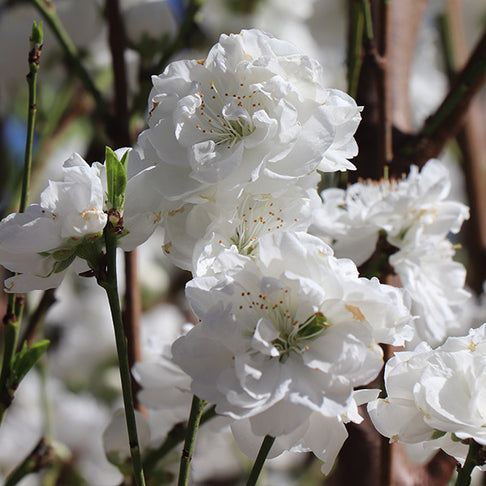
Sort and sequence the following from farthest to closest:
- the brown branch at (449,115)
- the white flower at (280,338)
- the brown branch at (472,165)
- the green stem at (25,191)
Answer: the brown branch at (472,165) → the brown branch at (449,115) → the green stem at (25,191) → the white flower at (280,338)

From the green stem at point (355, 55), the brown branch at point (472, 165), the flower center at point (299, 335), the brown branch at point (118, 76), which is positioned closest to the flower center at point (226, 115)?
the flower center at point (299, 335)

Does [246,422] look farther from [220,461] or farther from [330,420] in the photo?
[220,461]

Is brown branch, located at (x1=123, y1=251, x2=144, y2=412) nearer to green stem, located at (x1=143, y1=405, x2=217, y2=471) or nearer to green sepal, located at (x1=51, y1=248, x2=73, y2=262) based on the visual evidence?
green stem, located at (x1=143, y1=405, x2=217, y2=471)

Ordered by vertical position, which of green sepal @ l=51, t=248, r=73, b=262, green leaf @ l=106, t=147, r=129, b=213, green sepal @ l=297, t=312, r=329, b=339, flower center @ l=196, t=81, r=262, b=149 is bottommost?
green sepal @ l=51, t=248, r=73, b=262

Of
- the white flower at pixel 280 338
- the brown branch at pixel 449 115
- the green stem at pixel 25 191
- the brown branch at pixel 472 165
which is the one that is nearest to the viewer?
the white flower at pixel 280 338

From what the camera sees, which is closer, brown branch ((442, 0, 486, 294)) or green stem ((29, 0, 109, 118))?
green stem ((29, 0, 109, 118))

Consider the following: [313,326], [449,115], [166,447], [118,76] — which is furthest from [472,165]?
[313,326]

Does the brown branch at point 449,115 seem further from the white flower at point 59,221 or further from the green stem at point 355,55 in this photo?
the white flower at point 59,221

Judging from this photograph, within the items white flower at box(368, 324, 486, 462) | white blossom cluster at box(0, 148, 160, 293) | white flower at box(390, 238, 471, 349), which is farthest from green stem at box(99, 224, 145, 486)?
white flower at box(390, 238, 471, 349)
